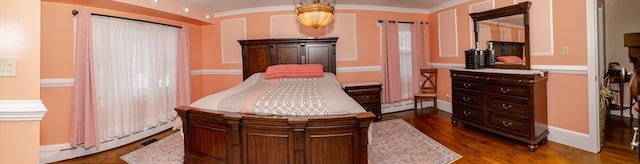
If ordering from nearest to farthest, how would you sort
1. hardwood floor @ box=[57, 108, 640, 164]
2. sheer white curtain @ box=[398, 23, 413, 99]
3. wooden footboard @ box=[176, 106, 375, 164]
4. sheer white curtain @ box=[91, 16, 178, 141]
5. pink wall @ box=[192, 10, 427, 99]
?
wooden footboard @ box=[176, 106, 375, 164] → hardwood floor @ box=[57, 108, 640, 164] → sheer white curtain @ box=[91, 16, 178, 141] → pink wall @ box=[192, 10, 427, 99] → sheer white curtain @ box=[398, 23, 413, 99]

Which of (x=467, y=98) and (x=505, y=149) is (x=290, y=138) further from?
(x=467, y=98)

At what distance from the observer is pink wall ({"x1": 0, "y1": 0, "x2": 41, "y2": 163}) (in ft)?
4.77

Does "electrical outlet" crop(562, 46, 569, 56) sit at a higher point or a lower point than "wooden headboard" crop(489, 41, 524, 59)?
lower

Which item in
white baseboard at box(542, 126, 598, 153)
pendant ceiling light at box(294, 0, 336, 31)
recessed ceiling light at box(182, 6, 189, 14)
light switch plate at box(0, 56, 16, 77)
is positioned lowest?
white baseboard at box(542, 126, 598, 153)

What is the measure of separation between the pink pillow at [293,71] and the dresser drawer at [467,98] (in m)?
1.98

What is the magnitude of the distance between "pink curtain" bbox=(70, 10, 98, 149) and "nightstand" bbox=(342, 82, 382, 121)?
3.30m

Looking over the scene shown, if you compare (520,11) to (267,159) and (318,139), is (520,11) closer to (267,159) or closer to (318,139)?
(318,139)

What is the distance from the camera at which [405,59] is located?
5.54m

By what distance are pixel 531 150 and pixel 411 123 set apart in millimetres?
1677

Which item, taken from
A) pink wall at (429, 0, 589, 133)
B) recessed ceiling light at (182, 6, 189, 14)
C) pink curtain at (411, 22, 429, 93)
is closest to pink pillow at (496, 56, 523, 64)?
pink wall at (429, 0, 589, 133)

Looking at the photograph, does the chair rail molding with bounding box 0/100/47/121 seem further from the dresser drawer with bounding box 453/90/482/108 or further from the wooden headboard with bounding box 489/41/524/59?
the wooden headboard with bounding box 489/41/524/59

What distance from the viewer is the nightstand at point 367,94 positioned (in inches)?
182

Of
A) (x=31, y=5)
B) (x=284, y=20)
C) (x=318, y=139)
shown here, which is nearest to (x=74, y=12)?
(x=31, y=5)

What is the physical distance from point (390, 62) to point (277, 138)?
348 cm
